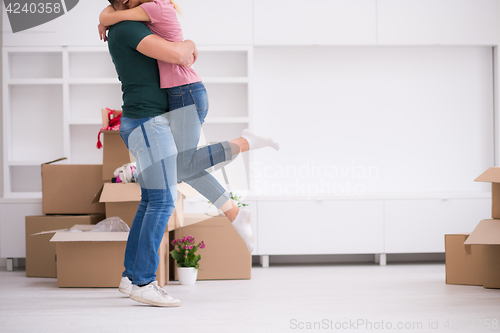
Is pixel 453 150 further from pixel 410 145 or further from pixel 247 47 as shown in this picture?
pixel 247 47

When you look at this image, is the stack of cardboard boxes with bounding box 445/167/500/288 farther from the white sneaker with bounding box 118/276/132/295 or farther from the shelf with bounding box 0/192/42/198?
the shelf with bounding box 0/192/42/198

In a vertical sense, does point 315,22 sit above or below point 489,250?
above

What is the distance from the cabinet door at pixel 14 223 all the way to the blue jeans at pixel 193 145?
1.63 meters

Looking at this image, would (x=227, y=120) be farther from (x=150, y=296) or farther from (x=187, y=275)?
(x=150, y=296)

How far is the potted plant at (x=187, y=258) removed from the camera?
7.77 ft

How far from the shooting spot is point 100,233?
87.1 inches

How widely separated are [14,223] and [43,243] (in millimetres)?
419

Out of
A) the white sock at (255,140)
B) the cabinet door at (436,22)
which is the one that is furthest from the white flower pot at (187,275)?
the cabinet door at (436,22)

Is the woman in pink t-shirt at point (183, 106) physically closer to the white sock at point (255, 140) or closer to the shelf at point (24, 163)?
the white sock at point (255, 140)

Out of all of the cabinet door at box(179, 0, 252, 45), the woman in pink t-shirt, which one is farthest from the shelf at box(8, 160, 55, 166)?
the woman in pink t-shirt

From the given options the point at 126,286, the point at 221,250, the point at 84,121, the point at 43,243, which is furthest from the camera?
the point at 84,121

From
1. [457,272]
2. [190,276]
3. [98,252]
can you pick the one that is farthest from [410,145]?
[98,252]

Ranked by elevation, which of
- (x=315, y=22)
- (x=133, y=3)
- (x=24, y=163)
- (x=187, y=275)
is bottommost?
(x=187, y=275)

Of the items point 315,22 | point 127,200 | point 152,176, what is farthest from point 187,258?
point 315,22
